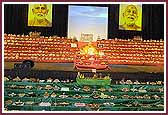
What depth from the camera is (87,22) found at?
1955 mm

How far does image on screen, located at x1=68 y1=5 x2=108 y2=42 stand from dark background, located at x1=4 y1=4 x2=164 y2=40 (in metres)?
0.02

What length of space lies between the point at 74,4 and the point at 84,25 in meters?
0.11

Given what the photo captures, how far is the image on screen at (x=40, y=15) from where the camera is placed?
1956mm

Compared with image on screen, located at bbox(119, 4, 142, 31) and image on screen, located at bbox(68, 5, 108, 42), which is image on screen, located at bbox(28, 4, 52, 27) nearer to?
image on screen, located at bbox(68, 5, 108, 42)

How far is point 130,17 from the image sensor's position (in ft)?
6.52

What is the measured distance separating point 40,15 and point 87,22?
0.72ft

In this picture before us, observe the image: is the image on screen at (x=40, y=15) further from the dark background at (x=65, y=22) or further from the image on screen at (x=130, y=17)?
the image on screen at (x=130, y=17)

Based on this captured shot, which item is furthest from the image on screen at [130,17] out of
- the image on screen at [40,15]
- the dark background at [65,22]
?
the image on screen at [40,15]

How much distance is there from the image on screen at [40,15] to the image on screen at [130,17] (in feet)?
1.09

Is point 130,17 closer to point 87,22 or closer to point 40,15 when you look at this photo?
point 87,22

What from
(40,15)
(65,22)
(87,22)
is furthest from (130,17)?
(40,15)

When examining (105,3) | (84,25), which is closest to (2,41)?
(84,25)

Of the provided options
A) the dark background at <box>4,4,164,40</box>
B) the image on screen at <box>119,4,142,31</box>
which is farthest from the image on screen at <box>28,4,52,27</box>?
the image on screen at <box>119,4,142,31</box>

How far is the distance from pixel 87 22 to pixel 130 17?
8.1 inches
